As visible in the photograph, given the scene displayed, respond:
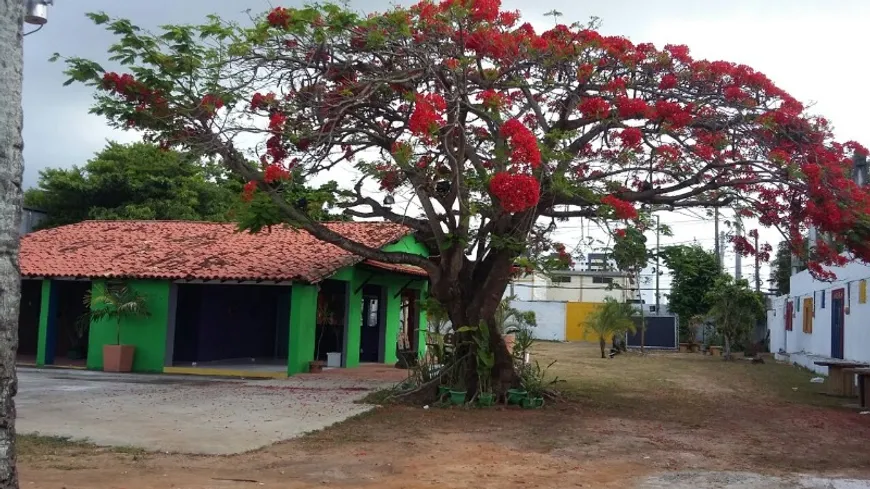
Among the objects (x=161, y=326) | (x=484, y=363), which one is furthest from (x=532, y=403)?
(x=161, y=326)

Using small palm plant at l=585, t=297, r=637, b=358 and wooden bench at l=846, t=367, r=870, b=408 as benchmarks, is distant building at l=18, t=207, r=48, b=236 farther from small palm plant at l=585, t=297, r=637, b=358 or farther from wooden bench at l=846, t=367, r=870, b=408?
wooden bench at l=846, t=367, r=870, b=408

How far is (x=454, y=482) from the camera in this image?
6.97m

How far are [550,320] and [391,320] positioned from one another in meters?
24.5

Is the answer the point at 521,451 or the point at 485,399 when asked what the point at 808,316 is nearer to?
the point at 485,399

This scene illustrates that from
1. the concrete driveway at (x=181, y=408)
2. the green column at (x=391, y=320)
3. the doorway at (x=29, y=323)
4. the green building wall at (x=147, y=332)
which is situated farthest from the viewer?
the green column at (x=391, y=320)

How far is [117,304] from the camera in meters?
17.4

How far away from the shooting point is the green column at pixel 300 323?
17141mm

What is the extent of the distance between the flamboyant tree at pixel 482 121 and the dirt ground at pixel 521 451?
2.24 meters

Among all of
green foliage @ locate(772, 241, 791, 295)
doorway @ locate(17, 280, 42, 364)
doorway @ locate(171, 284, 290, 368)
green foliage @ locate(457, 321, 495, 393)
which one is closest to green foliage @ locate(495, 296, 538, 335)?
green foliage @ locate(457, 321, 495, 393)

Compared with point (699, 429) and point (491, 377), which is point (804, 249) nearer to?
point (699, 429)

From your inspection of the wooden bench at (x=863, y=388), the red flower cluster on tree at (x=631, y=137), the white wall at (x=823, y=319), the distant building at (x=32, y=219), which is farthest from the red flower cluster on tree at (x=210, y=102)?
the distant building at (x=32, y=219)

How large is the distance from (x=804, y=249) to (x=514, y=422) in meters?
5.32

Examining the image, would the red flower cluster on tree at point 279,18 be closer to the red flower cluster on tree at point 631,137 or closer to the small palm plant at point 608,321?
the red flower cluster on tree at point 631,137

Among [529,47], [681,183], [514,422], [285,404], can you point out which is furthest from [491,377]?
[529,47]
